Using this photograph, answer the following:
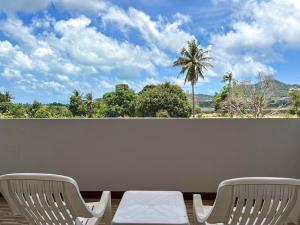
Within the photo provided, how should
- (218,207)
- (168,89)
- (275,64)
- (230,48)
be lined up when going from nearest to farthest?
(218,207) → (168,89) → (230,48) → (275,64)

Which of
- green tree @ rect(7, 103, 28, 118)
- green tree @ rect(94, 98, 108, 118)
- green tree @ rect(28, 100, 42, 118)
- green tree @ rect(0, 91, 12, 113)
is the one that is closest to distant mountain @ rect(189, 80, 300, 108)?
green tree @ rect(94, 98, 108, 118)

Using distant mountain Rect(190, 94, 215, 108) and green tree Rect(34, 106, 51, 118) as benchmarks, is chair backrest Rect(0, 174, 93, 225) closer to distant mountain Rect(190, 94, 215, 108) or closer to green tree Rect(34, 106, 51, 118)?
green tree Rect(34, 106, 51, 118)

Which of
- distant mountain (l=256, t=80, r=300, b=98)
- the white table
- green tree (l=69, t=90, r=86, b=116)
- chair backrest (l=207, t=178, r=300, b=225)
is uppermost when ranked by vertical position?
distant mountain (l=256, t=80, r=300, b=98)

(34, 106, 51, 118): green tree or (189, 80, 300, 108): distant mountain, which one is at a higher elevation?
(189, 80, 300, 108): distant mountain

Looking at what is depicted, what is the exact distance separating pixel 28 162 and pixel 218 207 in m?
3.15

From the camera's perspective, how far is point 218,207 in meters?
1.82

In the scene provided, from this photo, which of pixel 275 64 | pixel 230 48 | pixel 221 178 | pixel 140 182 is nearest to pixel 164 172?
pixel 140 182

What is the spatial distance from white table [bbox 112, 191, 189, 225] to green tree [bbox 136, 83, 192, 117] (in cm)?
363

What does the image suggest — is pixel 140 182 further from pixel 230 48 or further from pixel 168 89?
pixel 230 48

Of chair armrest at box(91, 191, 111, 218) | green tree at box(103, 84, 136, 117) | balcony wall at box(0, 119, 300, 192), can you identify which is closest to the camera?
chair armrest at box(91, 191, 111, 218)

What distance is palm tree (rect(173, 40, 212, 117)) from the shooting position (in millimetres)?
8344

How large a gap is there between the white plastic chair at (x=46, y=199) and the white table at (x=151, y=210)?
0.19 metres

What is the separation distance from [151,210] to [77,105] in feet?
14.6

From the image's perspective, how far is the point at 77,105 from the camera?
6.22 m
